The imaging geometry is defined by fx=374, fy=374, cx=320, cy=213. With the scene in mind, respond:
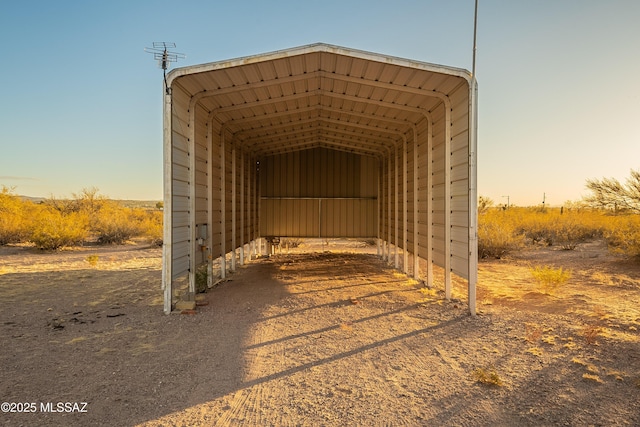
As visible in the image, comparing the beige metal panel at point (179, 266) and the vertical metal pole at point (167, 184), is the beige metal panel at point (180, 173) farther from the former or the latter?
the beige metal panel at point (179, 266)

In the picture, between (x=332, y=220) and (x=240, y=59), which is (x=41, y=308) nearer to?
(x=240, y=59)

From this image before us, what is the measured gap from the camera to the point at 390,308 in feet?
25.0

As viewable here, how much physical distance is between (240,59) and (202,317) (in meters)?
4.79

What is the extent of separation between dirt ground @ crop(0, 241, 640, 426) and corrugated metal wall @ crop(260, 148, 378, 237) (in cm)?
719

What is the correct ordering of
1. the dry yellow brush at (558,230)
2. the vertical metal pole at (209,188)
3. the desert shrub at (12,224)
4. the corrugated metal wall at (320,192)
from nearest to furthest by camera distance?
the vertical metal pole at (209,188), the dry yellow brush at (558,230), the corrugated metal wall at (320,192), the desert shrub at (12,224)

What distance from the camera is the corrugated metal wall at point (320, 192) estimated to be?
656 inches

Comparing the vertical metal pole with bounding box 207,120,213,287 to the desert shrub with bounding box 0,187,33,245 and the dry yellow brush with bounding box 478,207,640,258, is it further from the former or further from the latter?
the desert shrub with bounding box 0,187,33,245

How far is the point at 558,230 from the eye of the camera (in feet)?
64.1

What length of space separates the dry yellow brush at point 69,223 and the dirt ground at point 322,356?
9.28 metres

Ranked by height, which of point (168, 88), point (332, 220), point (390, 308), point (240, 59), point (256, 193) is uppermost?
point (240, 59)

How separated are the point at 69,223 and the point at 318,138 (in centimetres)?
1320

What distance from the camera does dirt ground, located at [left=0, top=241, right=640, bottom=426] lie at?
11.6 feet

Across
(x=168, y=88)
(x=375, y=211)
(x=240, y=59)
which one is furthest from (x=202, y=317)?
(x=375, y=211)

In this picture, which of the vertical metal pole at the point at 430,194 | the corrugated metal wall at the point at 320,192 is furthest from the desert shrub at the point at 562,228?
the vertical metal pole at the point at 430,194
